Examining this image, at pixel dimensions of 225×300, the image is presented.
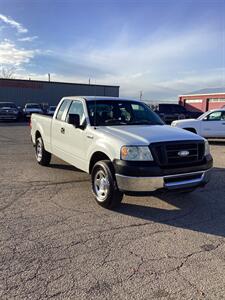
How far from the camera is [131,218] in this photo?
15.7 feet

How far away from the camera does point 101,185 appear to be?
5254 mm

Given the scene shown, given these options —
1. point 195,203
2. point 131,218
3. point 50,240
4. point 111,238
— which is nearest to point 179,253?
point 111,238

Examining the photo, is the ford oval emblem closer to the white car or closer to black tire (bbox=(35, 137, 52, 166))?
black tire (bbox=(35, 137, 52, 166))

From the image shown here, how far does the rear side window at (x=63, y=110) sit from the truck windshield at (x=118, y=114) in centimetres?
99

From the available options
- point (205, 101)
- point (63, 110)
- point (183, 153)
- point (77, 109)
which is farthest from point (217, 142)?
point (205, 101)

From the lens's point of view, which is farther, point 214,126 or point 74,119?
point 214,126

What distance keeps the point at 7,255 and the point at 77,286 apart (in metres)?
1.05

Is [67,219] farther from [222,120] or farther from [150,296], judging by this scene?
[222,120]

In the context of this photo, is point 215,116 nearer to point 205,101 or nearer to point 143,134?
point 143,134

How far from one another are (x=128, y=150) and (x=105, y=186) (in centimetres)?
82

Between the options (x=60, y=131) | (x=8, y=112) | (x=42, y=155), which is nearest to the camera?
(x=60, y=131)

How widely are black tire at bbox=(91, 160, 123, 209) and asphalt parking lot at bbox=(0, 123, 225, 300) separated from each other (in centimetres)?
18

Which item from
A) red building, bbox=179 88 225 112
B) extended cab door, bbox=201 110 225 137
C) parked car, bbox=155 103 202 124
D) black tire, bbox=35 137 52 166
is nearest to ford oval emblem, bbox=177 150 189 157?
black tire, bbox=35 137 52 166

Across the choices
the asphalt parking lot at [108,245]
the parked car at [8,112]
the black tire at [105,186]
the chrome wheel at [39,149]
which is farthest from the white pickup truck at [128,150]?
the parked car at [8,112]
